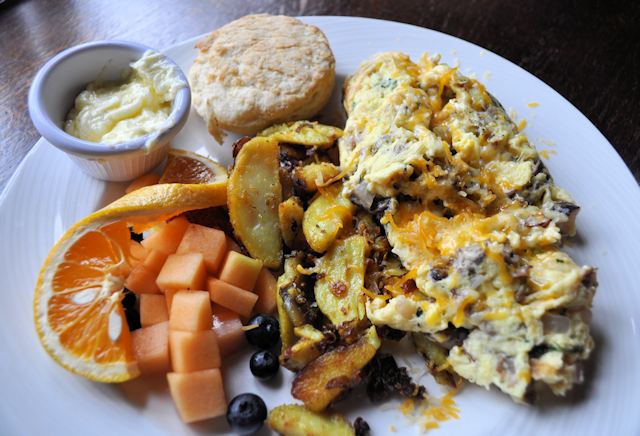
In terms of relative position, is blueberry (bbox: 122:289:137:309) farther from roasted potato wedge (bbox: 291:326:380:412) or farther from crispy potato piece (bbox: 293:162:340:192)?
crispy potato piece (bbox: 293:162:340:192)

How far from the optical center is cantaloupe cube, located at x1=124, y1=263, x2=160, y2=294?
233 centimetres

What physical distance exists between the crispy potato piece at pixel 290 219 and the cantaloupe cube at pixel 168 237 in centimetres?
43

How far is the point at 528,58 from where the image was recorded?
381 cm

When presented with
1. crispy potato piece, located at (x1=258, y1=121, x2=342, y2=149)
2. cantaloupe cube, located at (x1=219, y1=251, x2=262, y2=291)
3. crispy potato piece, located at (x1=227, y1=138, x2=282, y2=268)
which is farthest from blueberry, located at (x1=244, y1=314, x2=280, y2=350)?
crispy potato piece, located at (x1=258, y1=121, x2=342, y2=149)

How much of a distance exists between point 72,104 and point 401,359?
2.06m

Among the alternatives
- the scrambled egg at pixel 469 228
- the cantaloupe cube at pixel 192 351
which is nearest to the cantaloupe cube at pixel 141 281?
the cantaloupe cube at pixel 192 351

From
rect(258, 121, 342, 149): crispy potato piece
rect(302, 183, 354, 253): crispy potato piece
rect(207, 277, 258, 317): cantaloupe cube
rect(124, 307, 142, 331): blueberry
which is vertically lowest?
rect(124, 307, 142, 331): blueberry

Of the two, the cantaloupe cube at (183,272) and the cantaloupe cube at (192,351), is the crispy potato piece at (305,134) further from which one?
the cantaloupe cube at (192,351)

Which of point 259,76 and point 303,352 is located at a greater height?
point 259,76

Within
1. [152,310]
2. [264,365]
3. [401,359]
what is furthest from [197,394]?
[401,359]

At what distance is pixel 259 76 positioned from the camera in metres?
2.86

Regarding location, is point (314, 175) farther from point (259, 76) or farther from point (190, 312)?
point (190, 312)

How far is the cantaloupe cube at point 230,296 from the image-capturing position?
2.32 m

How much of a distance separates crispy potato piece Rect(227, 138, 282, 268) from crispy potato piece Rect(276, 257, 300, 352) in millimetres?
97
